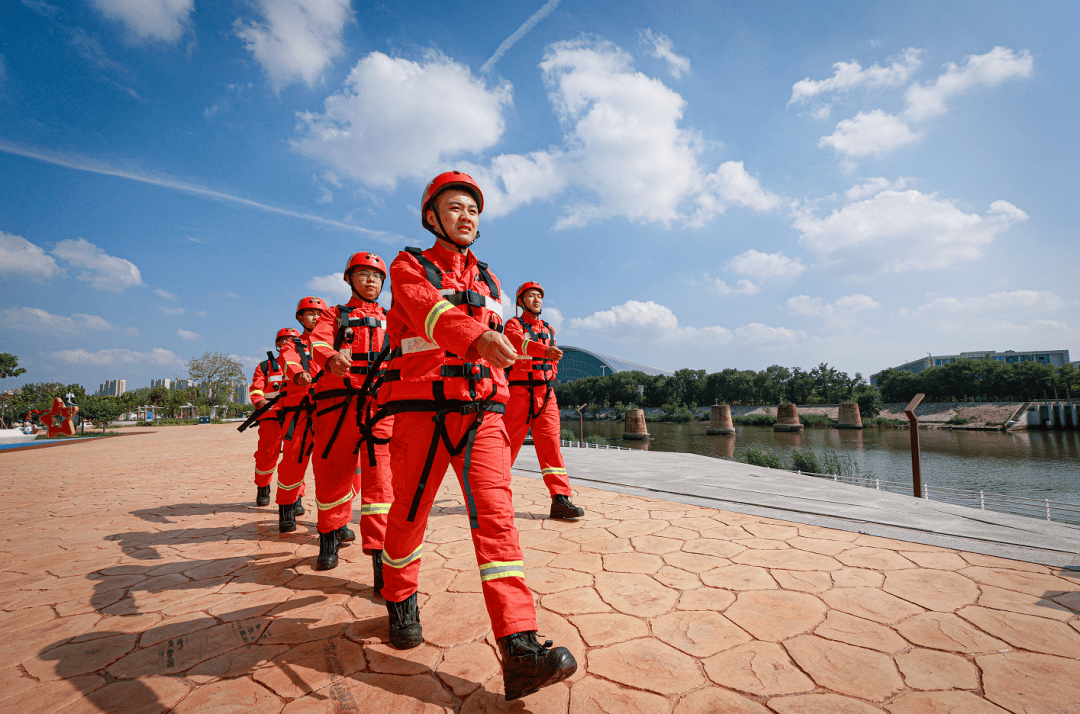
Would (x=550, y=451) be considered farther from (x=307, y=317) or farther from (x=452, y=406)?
(x=307, y=317)

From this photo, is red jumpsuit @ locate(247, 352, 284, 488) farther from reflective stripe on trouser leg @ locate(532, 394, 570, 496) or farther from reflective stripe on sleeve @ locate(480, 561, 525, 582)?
reflective stripe on sleeve @ locate(480, 561, 525, 582)

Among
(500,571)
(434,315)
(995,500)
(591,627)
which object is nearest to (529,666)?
(500,571)

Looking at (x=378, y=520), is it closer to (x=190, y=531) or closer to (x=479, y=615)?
(x=479, y=615)

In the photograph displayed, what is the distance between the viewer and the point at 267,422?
5316 mm

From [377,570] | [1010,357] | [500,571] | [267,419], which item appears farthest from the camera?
[1010,357]

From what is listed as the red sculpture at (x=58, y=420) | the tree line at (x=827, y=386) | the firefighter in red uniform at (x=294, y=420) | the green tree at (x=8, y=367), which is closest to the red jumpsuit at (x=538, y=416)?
the firefighter in red uniform at (x=294, y=420)

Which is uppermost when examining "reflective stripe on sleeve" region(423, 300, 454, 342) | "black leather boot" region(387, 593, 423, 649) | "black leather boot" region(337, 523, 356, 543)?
"reflective stripe on sleeve" region(423, 300, 454, 342)

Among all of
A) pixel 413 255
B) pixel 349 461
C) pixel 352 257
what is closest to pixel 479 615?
pixel 349 461

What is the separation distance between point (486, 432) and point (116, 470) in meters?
11.6

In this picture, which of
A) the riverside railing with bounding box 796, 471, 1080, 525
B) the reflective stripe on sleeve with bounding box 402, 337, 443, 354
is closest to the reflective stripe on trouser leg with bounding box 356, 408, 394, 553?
the reflective stripe on sleeve with bounding box 402, 337, 443, 354

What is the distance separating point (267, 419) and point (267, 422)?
2.6 inches

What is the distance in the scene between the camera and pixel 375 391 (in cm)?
314

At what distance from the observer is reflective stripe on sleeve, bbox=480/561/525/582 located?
1733 mm

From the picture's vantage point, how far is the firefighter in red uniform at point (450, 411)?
1743mm
